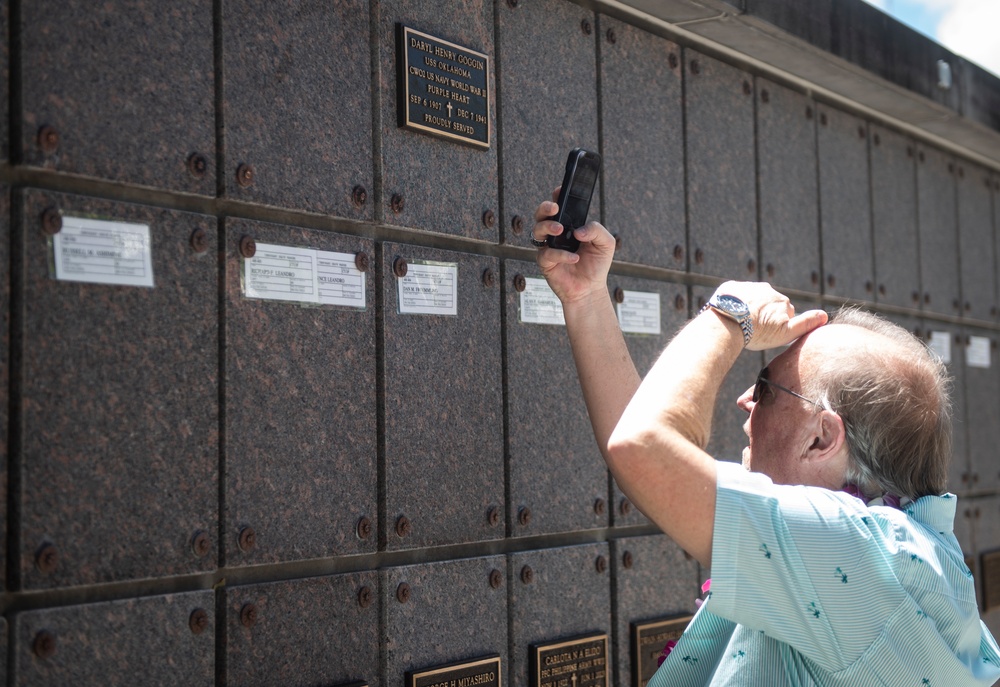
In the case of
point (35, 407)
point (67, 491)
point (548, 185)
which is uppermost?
point (548, 185)

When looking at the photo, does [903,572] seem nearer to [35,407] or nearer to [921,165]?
[35,407]

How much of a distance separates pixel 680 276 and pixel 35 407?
2496mm

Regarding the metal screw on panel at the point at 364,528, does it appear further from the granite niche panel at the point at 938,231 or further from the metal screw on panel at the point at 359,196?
the granite niche panel at the point at 938,231

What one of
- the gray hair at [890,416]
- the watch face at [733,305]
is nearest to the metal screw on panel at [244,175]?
Result: the watch face at [733,305]

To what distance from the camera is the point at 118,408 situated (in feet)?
7.91

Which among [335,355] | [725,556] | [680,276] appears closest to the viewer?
[725,556]

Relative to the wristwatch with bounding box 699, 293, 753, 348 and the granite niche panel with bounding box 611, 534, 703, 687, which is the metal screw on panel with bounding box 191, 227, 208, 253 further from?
the granite niche panel with bounding box 611, 534, 703, 687

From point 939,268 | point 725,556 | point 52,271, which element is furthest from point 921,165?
point 52,271

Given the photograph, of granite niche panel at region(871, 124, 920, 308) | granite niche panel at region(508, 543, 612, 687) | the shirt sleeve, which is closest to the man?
the shirt sleeve

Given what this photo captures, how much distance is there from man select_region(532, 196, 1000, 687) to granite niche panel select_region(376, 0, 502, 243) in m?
0.95

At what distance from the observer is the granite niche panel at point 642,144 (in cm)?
385

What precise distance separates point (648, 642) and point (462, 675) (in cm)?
92

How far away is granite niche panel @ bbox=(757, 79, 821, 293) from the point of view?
4.57m

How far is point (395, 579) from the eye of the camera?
9.80 feet
